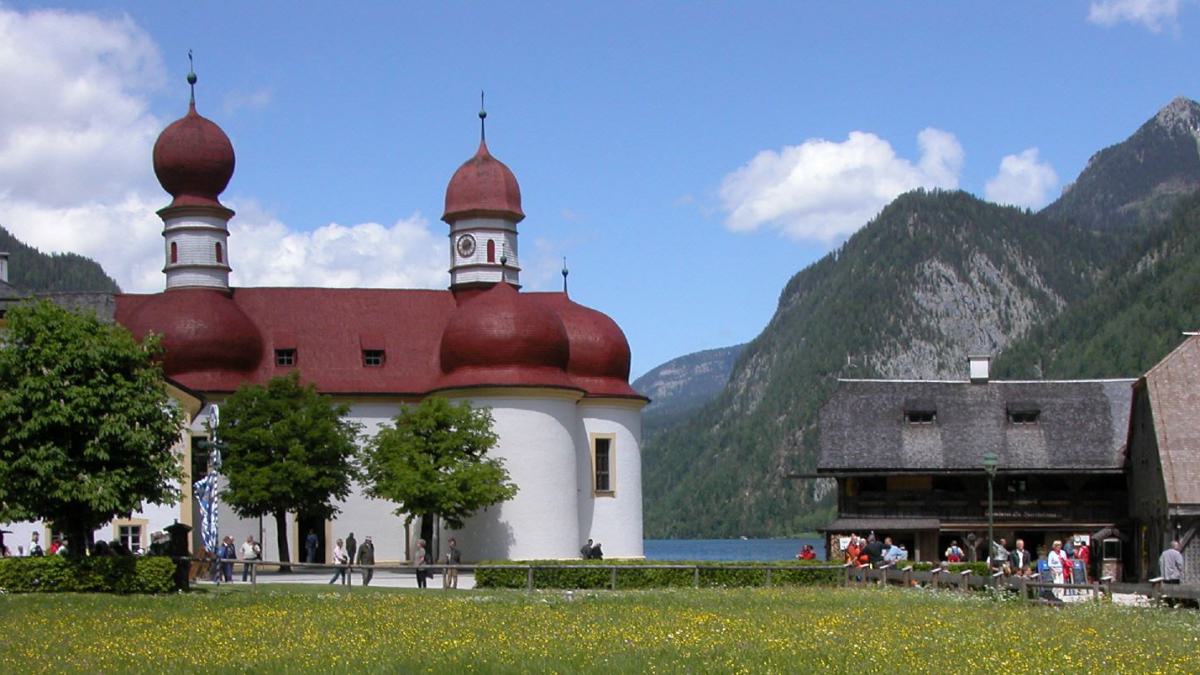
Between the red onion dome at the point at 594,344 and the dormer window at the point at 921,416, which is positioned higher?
the red onion dome at the point at 594,344

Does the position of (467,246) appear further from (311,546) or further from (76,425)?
(76,425)

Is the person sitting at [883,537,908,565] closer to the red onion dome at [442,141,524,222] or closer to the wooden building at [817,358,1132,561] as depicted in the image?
the wooden building at [817,358,1132,561]

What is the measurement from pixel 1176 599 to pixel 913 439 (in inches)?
1201

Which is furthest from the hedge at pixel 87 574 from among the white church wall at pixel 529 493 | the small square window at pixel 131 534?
the white church wall at pixel 529 493

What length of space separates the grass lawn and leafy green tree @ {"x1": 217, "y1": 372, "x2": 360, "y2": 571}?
2206 cm

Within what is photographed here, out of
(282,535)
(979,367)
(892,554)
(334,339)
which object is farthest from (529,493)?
(979,367)

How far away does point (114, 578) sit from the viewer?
127ft

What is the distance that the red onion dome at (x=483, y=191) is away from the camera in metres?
73.2

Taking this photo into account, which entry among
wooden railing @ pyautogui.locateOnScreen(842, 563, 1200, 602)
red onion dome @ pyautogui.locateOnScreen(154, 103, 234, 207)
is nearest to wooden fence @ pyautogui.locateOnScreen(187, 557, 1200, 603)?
wooden railing @ pyautogui.locateOnScreen(842, 563, 1200, 602)

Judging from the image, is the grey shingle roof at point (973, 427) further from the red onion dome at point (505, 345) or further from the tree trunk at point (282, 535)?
the tree trunk at point (282, 535)

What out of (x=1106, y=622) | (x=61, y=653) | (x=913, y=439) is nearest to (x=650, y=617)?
(x=1106, y=622)

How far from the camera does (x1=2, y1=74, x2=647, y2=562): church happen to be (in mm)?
64125

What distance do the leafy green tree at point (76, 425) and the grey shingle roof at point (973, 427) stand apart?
2899cm

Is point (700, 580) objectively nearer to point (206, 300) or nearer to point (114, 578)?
point (114, 578)
